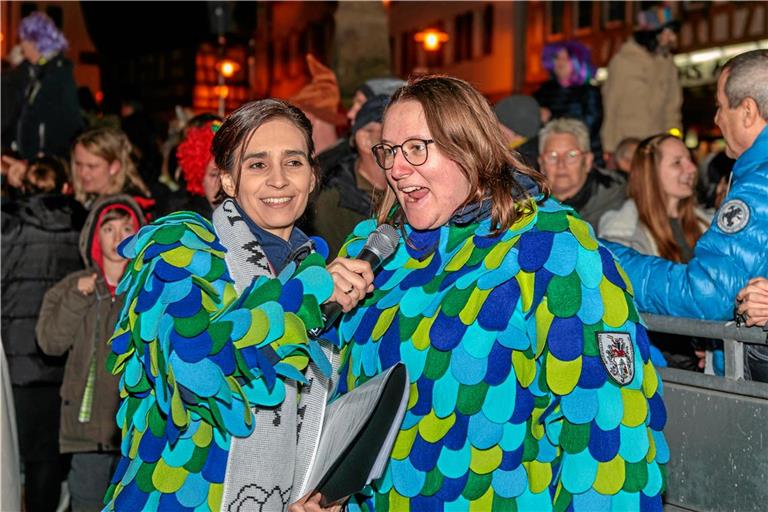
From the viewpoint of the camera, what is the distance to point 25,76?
9.41m

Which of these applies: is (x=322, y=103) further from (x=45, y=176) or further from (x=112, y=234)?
(x=112, y=234)

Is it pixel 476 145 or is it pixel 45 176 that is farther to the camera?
pixel 45 176

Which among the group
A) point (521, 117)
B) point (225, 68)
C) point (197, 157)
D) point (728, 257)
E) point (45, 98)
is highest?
point (225, 68)

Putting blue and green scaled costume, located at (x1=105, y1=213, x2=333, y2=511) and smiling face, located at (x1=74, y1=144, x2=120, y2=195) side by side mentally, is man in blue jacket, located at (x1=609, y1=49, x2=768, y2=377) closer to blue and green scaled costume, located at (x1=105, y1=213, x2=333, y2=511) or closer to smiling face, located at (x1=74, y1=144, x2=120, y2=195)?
blue and green scaled costume, located at (x1=105, y1=213, x2=333, y2=511)

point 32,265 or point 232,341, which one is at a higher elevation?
point 232,341

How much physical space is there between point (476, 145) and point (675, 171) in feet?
11.2

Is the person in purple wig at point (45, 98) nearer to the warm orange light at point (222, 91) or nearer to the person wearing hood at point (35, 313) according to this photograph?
the warm orange light at point (222, 91)

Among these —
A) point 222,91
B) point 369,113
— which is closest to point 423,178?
point 369,113

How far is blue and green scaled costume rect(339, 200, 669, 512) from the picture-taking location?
2635 mm

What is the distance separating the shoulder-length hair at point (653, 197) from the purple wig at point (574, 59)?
2.71 metres

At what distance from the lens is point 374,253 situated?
2885 millimetres

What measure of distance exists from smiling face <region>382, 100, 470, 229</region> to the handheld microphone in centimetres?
9

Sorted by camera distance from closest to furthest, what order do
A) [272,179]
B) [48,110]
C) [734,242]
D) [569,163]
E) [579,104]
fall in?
1. [272,179]
2. [734,242]
3. [569,163]
4. [579,104]
5. [48,110]

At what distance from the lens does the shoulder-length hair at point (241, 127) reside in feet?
10.4
